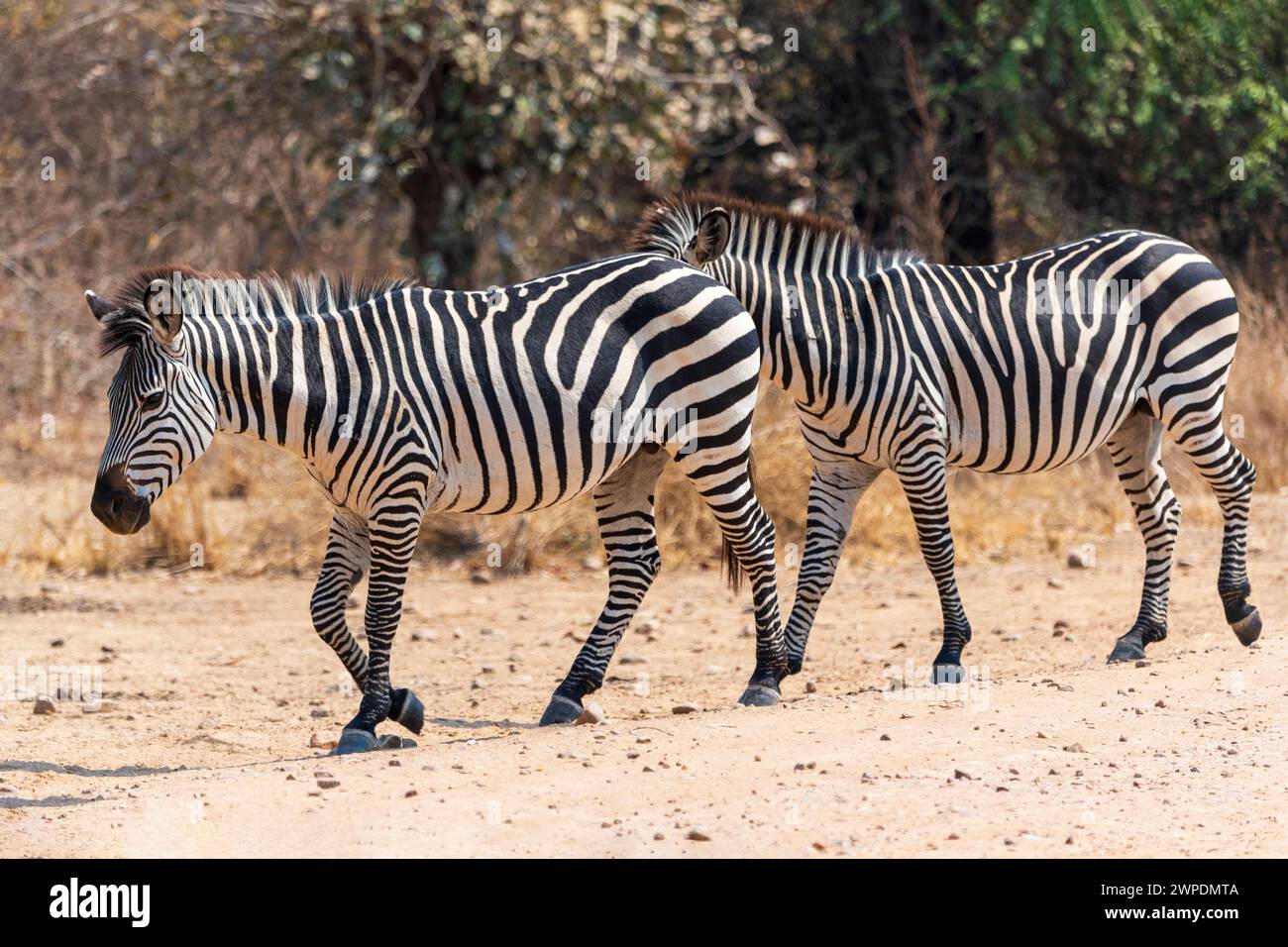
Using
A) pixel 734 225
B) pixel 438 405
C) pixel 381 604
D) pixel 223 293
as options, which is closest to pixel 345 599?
pixel 381 604

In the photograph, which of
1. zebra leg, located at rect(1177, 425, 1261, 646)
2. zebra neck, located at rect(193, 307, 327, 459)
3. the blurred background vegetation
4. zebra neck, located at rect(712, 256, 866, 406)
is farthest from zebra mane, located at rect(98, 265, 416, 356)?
the blurred background vegetation

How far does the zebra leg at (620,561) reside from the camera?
7145 millimetres

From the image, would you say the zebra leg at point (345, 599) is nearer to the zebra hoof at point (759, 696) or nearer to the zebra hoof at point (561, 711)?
the zebra hoof at point (561, 711)

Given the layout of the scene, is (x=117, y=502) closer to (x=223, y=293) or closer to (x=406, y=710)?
(x=223, y=293)

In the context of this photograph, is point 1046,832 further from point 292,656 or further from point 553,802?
point 292,656

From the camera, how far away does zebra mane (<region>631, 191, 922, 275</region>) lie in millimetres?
7305

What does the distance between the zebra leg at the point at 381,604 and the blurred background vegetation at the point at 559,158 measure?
4678 millimetres

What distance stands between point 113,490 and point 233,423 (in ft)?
1.77

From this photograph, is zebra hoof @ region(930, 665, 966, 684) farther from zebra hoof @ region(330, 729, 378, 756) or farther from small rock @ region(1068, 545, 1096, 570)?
small rock @ region(1068, 545, 1096, 570)

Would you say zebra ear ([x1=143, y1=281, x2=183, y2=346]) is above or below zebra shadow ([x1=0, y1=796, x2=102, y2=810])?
above

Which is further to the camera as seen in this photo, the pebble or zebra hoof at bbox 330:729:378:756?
the pebble

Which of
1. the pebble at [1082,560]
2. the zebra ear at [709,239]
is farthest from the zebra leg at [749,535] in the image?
the pebble at [1082,560]

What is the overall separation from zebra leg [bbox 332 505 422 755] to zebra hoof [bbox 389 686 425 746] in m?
0.19

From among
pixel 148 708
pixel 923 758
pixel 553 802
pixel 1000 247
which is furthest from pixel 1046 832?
pixel 1000 247
